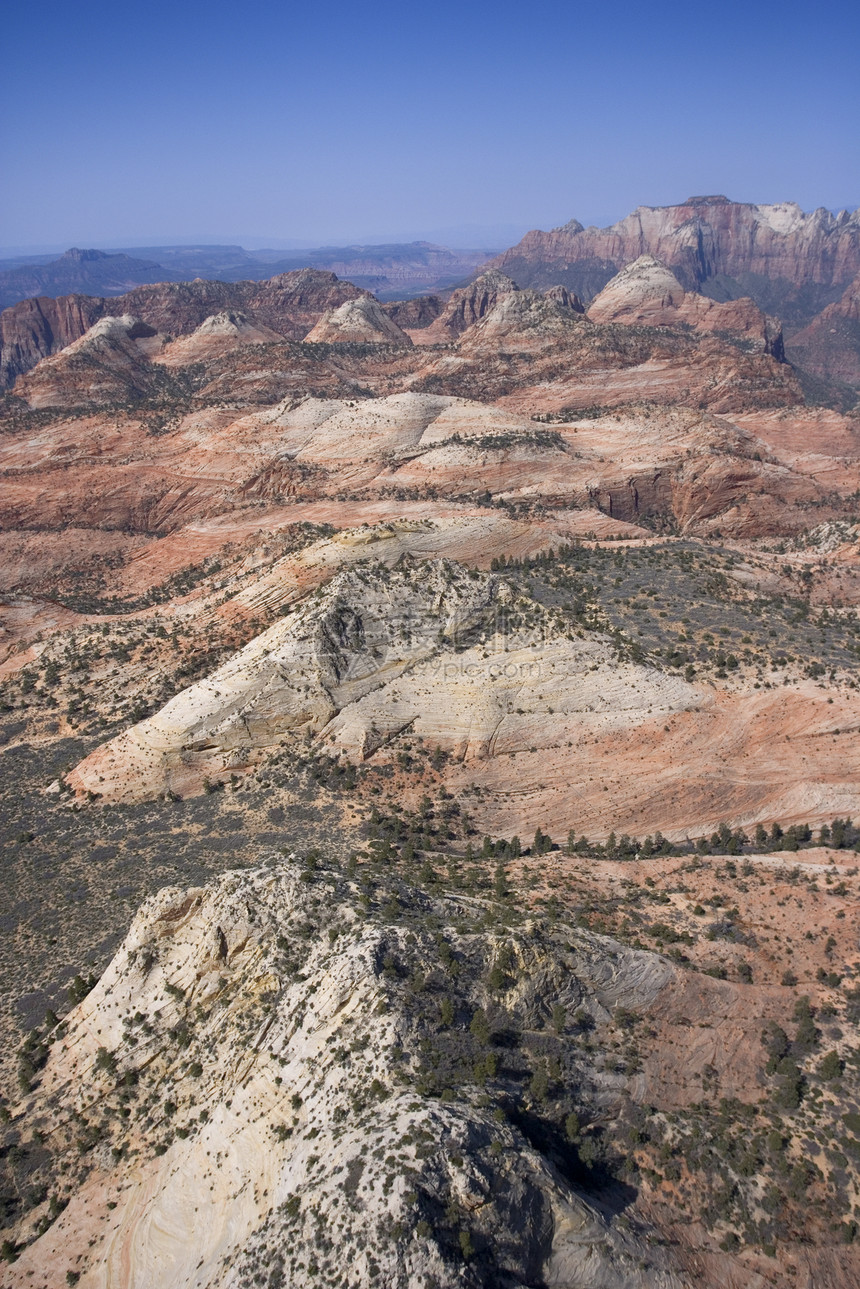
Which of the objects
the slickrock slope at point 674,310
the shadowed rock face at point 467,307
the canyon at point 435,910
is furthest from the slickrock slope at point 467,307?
the canyon at point 435,910

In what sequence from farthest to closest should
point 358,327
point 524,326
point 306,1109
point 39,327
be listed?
point 39,327 → point 358,327 → point 524,326 → point 306,1109

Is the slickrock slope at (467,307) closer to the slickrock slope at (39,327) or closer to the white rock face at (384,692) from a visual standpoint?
the slickrock slope at (39,327)

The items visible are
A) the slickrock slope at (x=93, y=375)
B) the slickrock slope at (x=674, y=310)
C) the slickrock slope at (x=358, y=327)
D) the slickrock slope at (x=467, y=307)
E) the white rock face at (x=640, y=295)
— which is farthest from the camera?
the slickrock slope at (x=467, y=307)

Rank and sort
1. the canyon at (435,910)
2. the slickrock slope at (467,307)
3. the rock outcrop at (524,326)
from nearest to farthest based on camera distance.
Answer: the canyon at (435,910) < the rock outcrop at (524,326) < the slickrock slope at (467,307)

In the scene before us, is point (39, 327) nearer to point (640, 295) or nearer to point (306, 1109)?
point (640, 295)

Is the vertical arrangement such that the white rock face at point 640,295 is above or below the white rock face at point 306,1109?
Result: above

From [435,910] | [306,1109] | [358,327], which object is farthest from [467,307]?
[306,1109]

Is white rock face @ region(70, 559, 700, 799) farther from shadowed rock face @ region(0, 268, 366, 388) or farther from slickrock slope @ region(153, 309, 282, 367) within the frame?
shadowed rock face @ region(0, 268, 366, 388)
